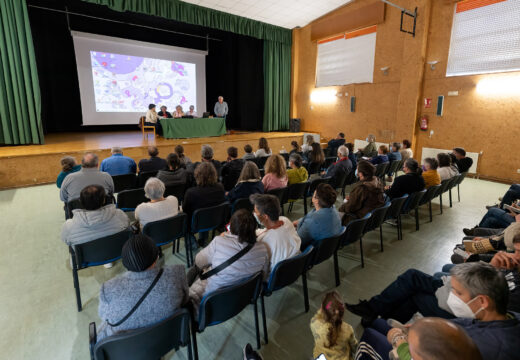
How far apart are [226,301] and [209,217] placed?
1.34 metres

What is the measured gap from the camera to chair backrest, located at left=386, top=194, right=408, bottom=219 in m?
3.33

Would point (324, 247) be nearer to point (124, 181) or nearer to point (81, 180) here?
point (81, 180)

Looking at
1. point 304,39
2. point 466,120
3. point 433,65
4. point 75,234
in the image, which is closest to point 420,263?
point 75,234

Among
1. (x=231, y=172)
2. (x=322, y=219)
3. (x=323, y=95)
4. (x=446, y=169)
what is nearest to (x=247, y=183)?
(x=231, y=172)

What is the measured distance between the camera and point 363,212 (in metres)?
3.07

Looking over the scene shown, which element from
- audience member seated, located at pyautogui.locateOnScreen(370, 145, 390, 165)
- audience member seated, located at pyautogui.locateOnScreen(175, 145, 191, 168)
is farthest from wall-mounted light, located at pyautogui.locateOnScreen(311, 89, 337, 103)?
audience member seated, located at pyautogui.locateOnScreen(175, 145, 191, 168)

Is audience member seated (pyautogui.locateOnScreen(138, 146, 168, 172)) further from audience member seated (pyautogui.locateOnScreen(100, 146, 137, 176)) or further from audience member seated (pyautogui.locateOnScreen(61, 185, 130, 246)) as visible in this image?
audience member seated (pyautogui.locateOnScreen(61, 185, 130, 246))

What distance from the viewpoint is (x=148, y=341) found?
55.1 inches

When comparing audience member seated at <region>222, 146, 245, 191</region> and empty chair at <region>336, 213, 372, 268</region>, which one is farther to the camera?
audience member seated at <region>222, 146, 245, 191</region>

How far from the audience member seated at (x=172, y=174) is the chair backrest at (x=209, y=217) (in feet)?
3.33

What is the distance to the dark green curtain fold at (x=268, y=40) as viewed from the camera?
8.06 meters

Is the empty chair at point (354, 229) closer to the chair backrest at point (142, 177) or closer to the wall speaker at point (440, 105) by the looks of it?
the chair backrest at point (142, 177)

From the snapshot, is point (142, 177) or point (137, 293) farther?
point (142, 177)

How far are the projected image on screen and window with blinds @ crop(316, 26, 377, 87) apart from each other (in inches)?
202
